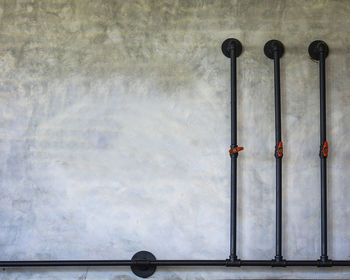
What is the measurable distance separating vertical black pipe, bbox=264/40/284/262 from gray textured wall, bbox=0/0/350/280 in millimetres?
52

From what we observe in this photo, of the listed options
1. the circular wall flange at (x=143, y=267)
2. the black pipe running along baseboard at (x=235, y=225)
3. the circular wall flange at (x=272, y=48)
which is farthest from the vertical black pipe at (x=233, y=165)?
the circular wall flange at (x=143, y=267)

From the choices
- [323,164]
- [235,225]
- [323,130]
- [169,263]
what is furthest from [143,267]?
[323,130]

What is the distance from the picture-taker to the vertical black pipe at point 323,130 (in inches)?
79.5

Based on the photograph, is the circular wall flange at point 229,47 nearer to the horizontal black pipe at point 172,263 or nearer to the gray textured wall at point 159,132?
the gray textured wall at point 159,132

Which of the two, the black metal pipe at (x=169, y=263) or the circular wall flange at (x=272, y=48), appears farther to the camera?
the circular wall flange at (x=272, y=48)

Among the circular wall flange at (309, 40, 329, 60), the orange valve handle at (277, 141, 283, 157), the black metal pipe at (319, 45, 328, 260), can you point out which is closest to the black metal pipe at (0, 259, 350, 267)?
the black metal pipe at (319, 45, 328, 260)

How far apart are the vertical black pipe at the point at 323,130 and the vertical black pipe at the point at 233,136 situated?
40cm

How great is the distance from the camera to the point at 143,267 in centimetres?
205

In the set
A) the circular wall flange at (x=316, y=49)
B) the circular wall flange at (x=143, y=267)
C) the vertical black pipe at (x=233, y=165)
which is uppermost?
the circular wall flange at (x=316, y=49)

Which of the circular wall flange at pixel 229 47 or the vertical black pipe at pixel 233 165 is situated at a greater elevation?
the circular wall flange at pixel 229 47

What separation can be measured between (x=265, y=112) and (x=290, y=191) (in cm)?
43

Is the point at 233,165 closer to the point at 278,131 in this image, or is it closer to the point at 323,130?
the point at 278,131

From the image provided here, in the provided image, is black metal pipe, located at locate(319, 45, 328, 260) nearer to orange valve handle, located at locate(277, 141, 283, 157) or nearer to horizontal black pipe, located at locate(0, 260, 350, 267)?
horizontal black pipe, located at locate(0, 260, 350, 267)

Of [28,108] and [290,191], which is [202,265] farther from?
[28,108]
